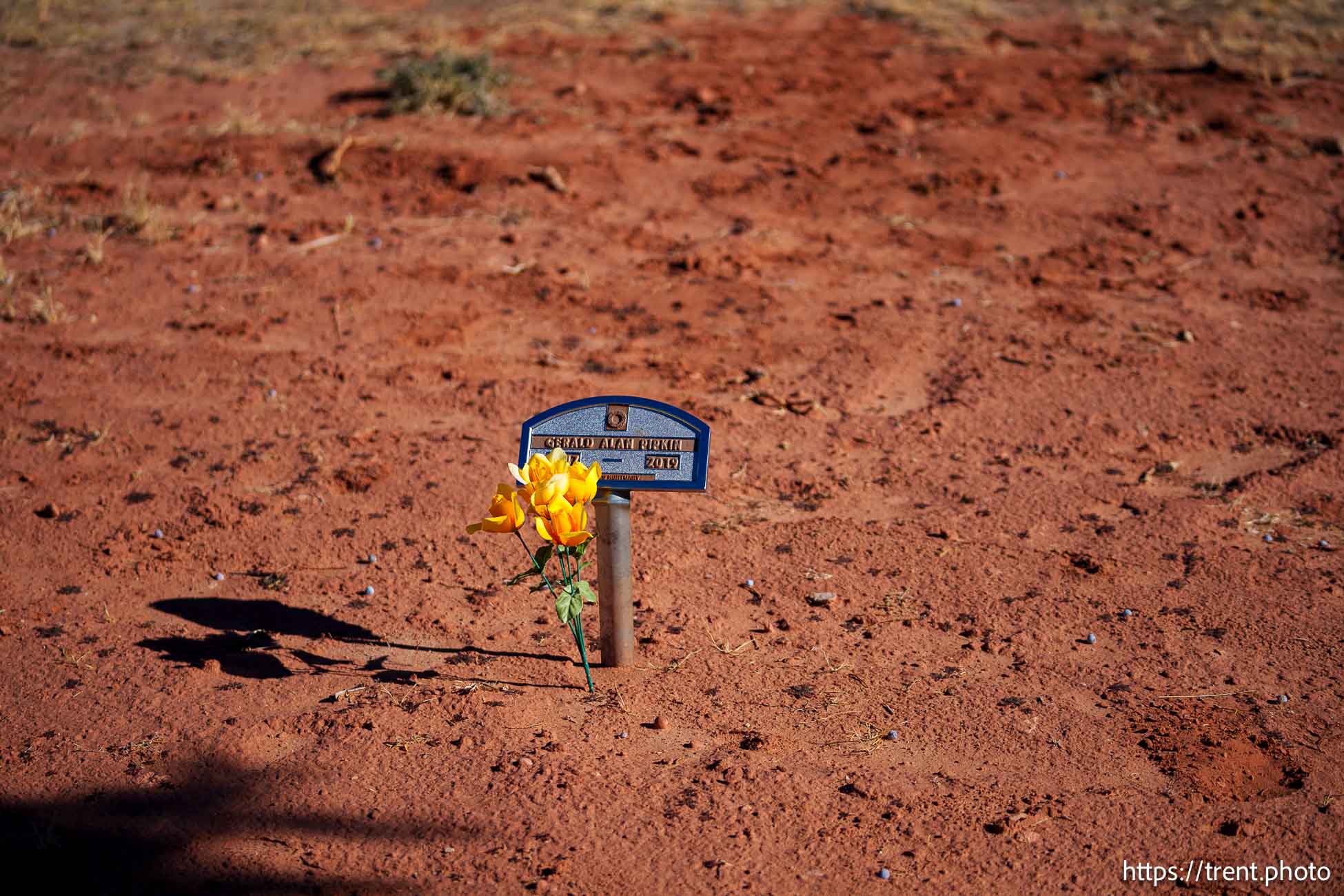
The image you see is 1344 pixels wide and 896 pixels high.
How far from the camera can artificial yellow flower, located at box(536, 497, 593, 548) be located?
3494mm

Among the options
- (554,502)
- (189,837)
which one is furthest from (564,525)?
(189,837)

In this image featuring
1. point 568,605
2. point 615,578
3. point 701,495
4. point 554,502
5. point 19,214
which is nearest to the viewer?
point 554,502

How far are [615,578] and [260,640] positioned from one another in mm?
1335

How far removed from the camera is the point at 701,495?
5.18 meters

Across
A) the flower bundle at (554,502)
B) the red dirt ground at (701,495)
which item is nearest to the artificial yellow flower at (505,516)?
the flower bundle at (554,502)

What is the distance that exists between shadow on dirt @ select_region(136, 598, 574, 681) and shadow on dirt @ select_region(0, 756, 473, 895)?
1.87ft

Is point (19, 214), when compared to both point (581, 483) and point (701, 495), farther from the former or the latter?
point (581, 483)

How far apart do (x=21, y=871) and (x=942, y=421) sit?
4.12 meters

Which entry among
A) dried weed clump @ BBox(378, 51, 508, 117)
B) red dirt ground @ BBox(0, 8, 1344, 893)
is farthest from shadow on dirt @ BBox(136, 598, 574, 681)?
dried weed clump @ BBox(378, 51, 508, 117)

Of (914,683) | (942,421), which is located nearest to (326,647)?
(914,683)

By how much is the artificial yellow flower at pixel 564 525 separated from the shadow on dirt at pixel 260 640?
0.76 metres

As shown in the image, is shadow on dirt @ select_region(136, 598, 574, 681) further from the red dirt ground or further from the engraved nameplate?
the engraved nameplate

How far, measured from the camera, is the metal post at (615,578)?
12.5ft

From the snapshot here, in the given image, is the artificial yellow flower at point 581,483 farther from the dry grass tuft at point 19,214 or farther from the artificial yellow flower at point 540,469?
the dry grass tuft at point 19,214
